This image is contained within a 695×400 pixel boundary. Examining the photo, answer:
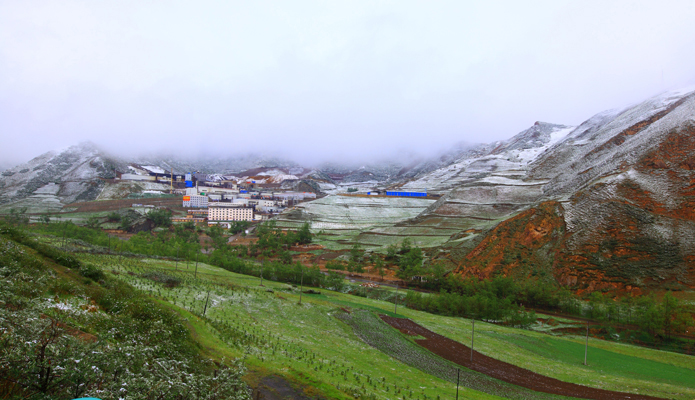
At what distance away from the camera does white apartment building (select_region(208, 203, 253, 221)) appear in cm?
12988

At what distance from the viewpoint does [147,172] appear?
196 m

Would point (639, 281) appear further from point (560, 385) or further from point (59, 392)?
point (59, 392)

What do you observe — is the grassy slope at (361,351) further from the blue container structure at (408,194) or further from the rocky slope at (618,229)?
the blue container structure at (408,194)

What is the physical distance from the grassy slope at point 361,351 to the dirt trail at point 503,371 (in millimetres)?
1335

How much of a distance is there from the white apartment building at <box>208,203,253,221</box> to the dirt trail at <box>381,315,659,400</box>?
355 ft

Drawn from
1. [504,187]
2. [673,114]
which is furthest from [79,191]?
[673,114]

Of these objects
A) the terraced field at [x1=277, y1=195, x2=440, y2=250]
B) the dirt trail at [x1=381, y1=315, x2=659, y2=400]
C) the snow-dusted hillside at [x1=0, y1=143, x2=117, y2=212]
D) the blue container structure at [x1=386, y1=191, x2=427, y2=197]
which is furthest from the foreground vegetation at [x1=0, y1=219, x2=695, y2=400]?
the snow-dusted hillside at [x1=0, y1=143, x2=117, y2=212]

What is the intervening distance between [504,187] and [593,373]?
3699 inches

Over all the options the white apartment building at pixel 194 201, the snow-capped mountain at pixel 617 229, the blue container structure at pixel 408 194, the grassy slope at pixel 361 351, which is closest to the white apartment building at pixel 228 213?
the white apartment building at pixel 194 201

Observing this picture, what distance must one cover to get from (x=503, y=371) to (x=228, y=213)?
396 ft

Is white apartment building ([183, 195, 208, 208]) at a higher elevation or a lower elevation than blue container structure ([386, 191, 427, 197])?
lower

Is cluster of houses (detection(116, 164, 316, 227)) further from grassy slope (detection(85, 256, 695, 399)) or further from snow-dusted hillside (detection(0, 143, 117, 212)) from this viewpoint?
grassy slope (detection(85, 256, 695, 399))

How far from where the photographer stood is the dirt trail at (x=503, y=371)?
2292cm

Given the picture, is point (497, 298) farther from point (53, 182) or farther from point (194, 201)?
point (53, 182)
